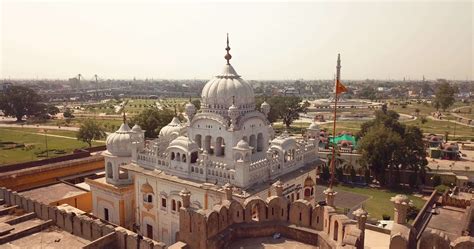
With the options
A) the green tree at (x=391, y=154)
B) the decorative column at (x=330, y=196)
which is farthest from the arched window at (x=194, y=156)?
the green tree at (x=391, y=154)

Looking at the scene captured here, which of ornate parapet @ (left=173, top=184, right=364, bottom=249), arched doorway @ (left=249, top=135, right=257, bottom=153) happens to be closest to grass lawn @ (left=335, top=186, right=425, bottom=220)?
arched doorway @ (left=249, top=135, right=257, bottom=153)

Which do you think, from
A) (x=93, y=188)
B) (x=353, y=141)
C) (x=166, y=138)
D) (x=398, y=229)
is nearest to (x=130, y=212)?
(x=93, y=188)

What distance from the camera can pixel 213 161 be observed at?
21906 mm

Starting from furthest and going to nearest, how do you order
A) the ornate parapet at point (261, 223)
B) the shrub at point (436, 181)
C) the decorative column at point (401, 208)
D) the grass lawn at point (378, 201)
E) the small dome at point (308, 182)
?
1. the shrub at point (436, 181)
2. the grass lawn at point (378, 201)
3. the small dome at point (308, 182)
4. the ornate parapet at point (261, 223)
5. the decorative column at point (401, 208)

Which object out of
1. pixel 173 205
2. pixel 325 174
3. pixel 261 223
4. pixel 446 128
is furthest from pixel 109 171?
pixel 446 128

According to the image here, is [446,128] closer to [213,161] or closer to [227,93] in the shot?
[227,93]

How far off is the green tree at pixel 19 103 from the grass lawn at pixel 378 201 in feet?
272

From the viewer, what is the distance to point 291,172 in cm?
2350

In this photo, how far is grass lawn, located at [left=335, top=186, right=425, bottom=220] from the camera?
31688 millimetres

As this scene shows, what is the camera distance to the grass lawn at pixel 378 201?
3169 centimetres

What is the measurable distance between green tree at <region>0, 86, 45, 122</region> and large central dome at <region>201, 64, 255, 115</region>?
82747 millimetres

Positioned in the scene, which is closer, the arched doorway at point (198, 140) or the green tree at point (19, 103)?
the arched doorway at point (198, 140)

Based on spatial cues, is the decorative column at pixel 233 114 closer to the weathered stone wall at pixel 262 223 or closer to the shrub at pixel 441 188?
the weathered stone wall at pixel 262 223

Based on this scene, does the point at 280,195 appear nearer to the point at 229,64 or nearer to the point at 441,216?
the point at 229,64
